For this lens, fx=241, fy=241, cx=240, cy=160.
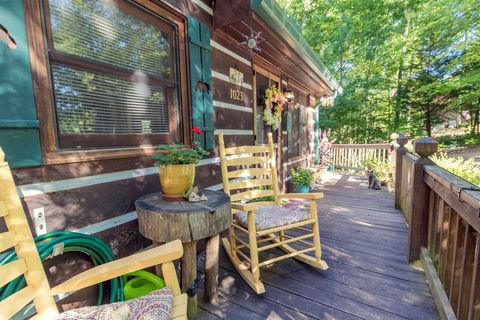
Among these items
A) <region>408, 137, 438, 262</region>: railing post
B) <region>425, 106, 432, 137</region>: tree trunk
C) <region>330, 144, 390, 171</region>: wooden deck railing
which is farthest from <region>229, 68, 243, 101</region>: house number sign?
<region>425, 106, 432, 137</region>: tree trunk

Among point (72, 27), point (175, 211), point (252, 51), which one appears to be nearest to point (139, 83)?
point (72, 27)

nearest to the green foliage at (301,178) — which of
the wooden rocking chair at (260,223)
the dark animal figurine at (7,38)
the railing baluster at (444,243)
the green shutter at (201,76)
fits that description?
the wooden rocking chair at (260,223)

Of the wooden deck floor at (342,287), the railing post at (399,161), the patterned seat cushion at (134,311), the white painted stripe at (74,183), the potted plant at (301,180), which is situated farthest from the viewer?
the potted plant at (301,180)

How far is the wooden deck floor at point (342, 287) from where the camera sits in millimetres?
1422

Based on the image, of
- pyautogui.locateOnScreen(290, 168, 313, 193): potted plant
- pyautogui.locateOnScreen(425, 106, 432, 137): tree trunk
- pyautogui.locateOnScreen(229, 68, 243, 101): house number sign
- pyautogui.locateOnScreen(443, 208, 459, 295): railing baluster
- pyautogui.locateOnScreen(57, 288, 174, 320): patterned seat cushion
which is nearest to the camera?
pyautogui.locateOnScreen(57, 288, 174, 320): patterned seat cushion

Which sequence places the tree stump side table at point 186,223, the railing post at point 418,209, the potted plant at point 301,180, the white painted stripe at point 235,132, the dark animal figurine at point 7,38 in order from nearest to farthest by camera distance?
1. the dark animal figurine at point 7,38
2. the tree stump side table at point 186,223
3. the railing post at point 418,209
4. the white painted stripe at point 235,132
5. the potted plant at point 301,180

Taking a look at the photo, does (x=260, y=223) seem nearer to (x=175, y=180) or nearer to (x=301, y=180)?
(x=175, y=180)

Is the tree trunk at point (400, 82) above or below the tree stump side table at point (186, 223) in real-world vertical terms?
above

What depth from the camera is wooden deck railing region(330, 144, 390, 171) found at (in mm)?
6099

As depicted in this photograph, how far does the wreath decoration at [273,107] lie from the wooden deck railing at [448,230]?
1877 mm

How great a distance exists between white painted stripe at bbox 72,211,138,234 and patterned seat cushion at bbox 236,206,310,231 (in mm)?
757

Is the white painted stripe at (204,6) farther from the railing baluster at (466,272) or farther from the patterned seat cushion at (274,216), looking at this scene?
the railing baluster at (466,272)

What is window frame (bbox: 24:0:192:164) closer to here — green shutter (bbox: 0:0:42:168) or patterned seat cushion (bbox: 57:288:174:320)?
green shutter (bbox: 0:0:42:168)

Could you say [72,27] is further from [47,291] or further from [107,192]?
[47,291]
